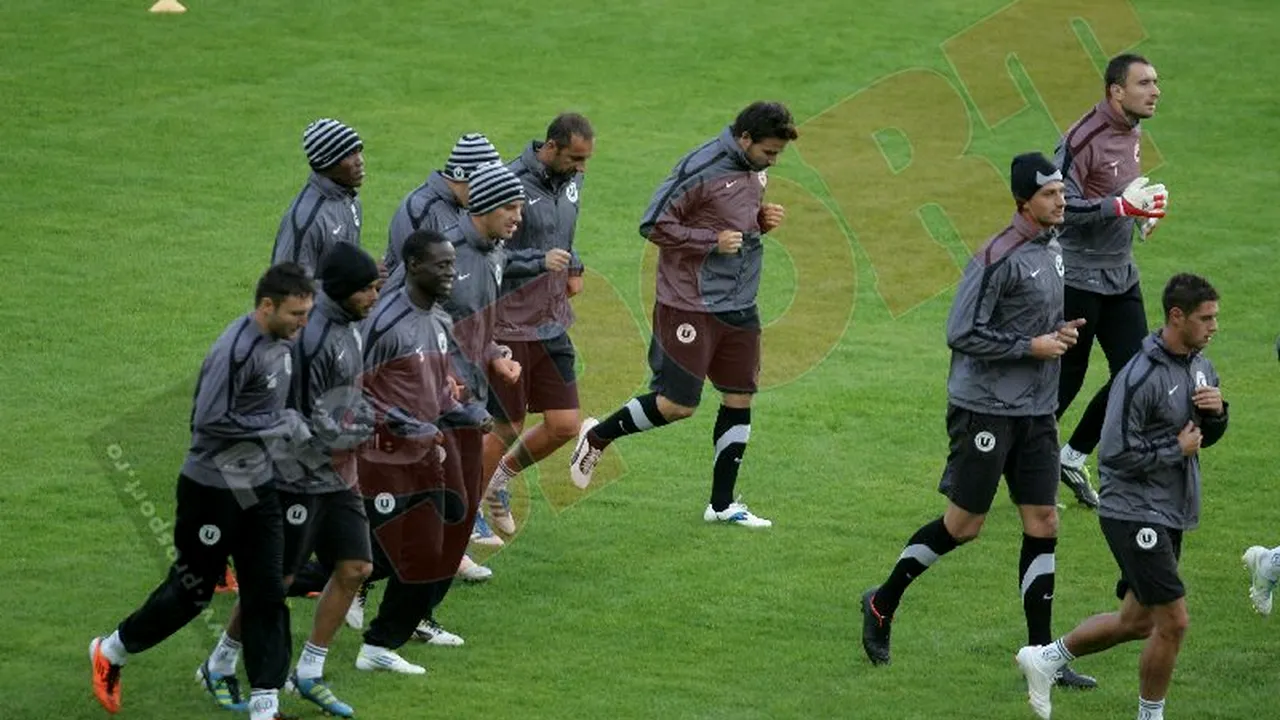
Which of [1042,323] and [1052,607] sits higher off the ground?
[1042,323]

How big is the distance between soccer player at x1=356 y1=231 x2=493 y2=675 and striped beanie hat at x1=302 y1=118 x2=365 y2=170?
1530 mm

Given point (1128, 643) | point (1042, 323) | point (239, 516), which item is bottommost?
point (1128, 643)

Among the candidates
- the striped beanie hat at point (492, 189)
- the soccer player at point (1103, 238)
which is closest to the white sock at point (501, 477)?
the striped beanie hat at point (492, 189)

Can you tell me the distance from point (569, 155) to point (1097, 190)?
3.35 metres

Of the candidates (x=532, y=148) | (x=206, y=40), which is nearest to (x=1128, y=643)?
(x=532, y=148)

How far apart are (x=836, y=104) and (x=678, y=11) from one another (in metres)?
3.60

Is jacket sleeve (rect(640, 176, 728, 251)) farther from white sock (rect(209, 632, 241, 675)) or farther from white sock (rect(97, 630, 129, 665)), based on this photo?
white sock (rect(97, 630, 129, 665))

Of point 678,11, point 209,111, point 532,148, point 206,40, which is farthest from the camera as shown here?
point 678,11

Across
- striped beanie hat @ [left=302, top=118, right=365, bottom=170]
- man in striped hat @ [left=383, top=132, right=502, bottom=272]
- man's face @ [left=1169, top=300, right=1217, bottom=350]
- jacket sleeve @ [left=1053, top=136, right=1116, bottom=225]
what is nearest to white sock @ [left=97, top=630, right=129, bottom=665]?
man in striped hat @ [left=383, top=132, right=502, bottom=272]

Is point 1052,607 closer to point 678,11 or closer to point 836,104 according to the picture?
point 836,104

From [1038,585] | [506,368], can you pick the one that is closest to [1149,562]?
[1038,585]

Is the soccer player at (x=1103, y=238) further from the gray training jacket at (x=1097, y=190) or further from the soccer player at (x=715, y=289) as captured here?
the soccer player at (x=715, y=289)

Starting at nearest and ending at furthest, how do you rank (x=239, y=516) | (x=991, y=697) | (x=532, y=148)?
(x=239, y=516), (x=991, y=697), (x=532, y=148)

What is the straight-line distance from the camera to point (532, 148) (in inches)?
450
